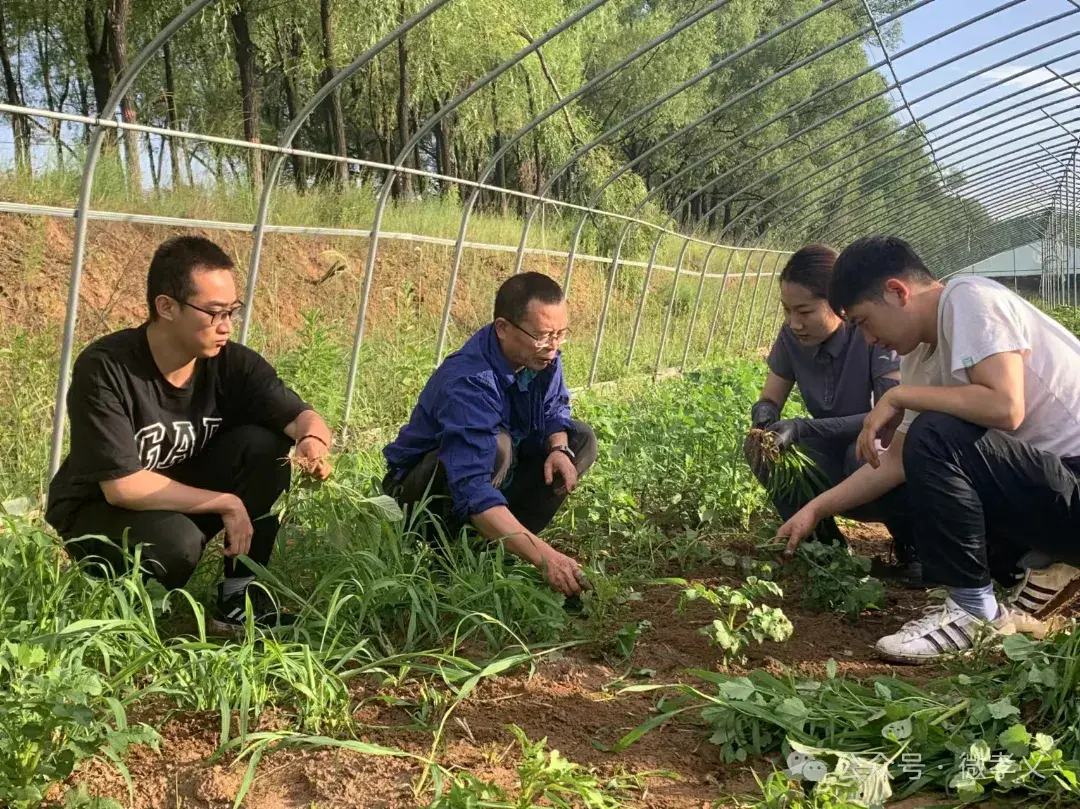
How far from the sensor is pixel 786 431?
3559 mm

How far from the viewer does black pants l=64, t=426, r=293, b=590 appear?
2.71m

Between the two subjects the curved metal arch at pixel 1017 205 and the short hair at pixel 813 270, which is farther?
the curved metal arch at pixel 1017 205

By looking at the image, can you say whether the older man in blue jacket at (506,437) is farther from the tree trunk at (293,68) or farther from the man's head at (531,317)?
the tree trunk at (293,68)

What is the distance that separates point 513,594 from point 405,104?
1244 centimetres

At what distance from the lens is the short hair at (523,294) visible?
9.99 ft

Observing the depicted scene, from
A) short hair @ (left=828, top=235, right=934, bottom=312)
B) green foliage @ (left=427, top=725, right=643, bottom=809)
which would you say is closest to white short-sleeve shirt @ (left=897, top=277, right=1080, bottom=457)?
short hair @ (left=828, top=235, right=934, bottom=312)

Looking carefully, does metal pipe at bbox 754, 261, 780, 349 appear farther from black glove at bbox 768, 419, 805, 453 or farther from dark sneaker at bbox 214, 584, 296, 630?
dark sneaker at bbox 214, 584, 296, 630

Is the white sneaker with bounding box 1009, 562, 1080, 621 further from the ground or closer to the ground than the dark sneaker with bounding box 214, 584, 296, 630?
further from the ground

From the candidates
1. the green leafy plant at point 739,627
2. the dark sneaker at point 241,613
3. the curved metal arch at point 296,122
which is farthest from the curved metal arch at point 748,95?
the dark sneaker at point 241,613

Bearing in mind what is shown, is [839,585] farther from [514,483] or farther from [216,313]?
[216,313]

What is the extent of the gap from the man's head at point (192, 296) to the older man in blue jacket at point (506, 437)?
0.75 m

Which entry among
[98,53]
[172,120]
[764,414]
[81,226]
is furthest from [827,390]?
[172,120]

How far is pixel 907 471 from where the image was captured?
9.27 feet

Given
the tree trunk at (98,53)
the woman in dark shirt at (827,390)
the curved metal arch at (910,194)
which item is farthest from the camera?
the curved metal arch at (910,194)
